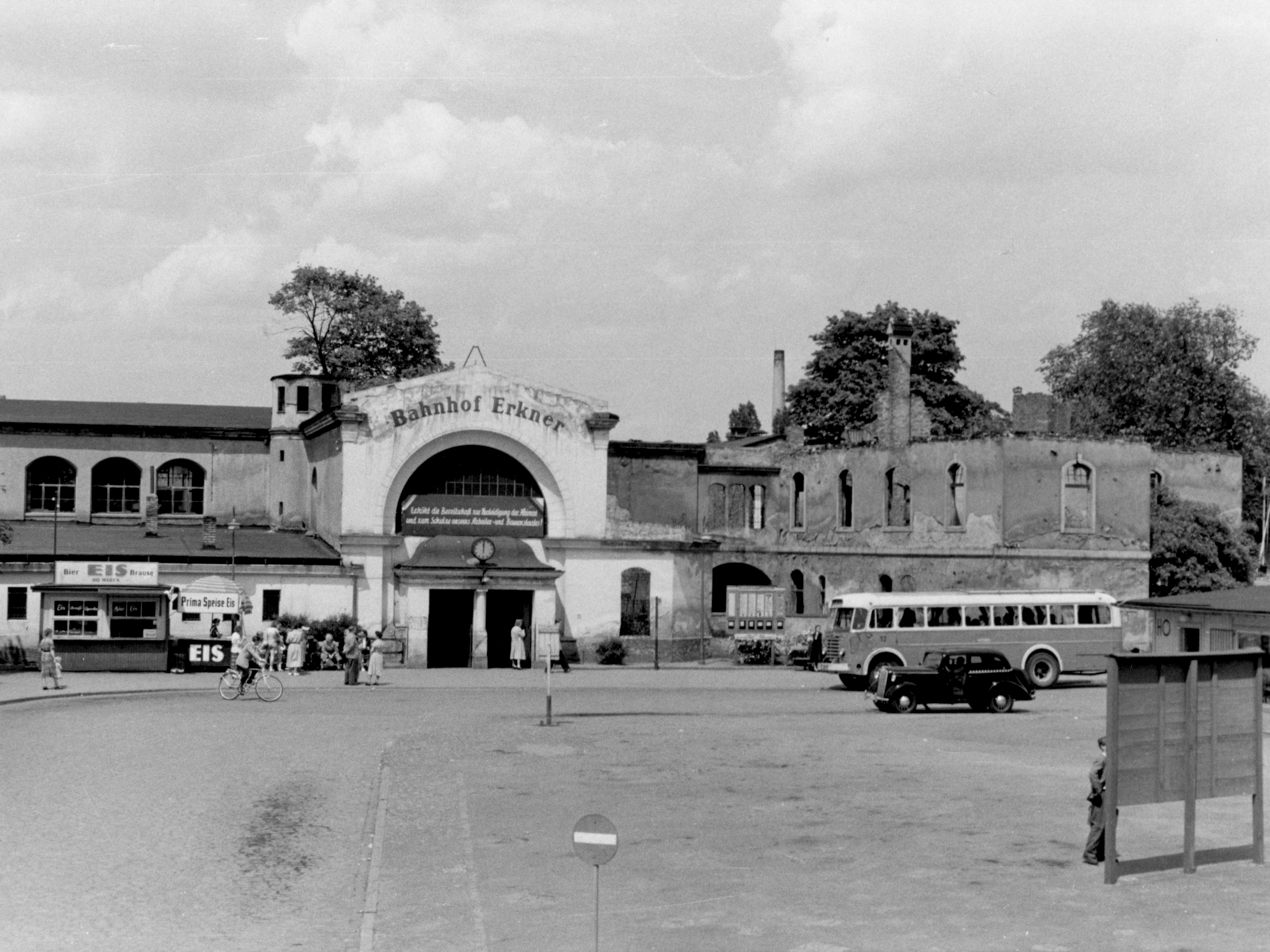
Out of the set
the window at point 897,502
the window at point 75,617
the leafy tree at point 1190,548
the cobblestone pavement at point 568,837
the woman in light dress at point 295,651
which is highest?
the window at point 897,502

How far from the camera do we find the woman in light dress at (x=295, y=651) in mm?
43875

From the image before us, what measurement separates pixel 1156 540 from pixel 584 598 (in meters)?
23.7

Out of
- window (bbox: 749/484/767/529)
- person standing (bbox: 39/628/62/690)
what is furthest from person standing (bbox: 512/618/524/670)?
window (bbox: 749/484/767/529)

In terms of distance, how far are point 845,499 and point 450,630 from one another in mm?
17595

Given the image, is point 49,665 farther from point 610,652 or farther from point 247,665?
point 610,652

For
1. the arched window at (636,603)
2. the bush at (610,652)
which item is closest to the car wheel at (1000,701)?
the bush at (610,652)

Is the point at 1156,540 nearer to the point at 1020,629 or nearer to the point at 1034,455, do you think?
the point at 1034,455

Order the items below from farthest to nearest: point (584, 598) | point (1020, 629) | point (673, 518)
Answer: point (673, 518)
point (584, 598)
point (1020, 629)

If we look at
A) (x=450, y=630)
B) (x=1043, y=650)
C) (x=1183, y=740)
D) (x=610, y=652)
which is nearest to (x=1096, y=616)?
(x=1043, y=650)

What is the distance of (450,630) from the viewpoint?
51.4 metres

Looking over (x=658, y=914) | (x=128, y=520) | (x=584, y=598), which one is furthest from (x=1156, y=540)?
(x=658, y=914)

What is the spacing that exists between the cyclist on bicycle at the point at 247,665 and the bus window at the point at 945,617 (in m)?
16.7

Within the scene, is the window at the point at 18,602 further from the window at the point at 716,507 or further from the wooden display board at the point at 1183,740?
the wooden display board at the point at 1183,740

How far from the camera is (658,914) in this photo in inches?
579
